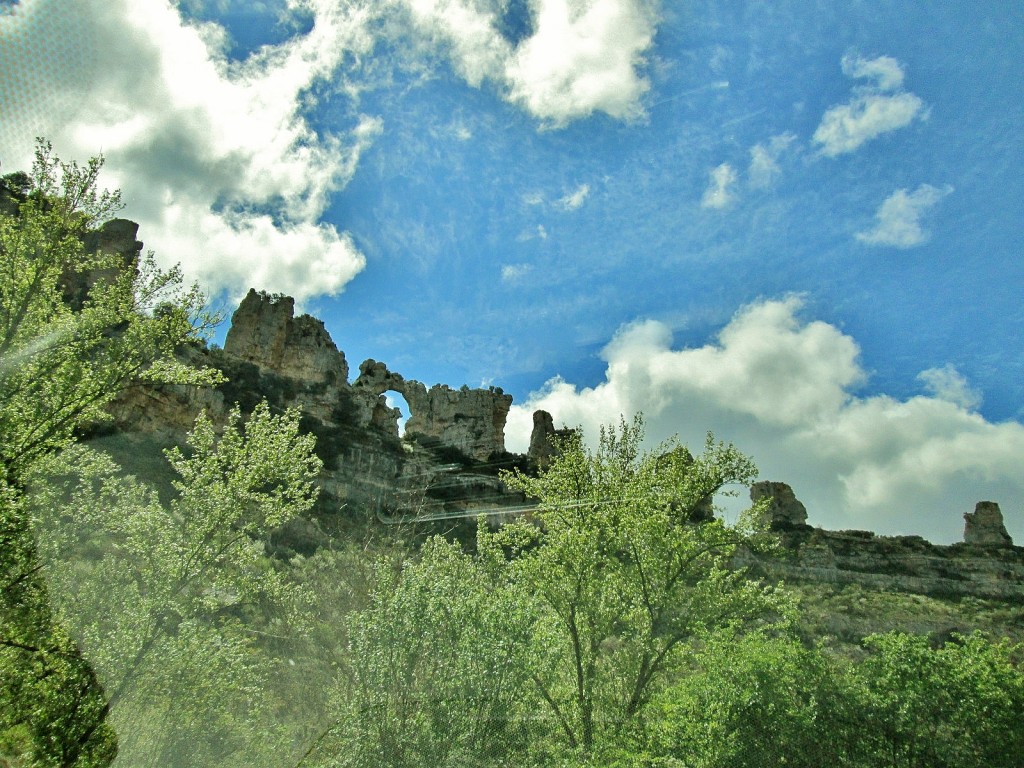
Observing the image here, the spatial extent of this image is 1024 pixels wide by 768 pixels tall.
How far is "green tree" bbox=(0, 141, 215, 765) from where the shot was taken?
10.3 metres

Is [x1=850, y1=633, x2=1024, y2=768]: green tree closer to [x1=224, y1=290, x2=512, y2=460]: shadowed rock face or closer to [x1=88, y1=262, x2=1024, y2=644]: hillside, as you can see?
[x1=88, y1=262, x2=1024, y2=644]: hillside

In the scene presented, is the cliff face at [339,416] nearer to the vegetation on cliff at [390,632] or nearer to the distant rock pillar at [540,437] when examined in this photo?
the distant rock pillar at [540,437]

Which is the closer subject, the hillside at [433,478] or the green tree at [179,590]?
the green tree at [179,590]

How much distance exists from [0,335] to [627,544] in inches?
621

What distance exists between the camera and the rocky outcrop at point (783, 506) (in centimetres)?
6078

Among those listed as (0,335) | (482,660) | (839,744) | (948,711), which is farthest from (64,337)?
(948,711)

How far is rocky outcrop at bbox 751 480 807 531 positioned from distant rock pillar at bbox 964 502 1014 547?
45.9 ft

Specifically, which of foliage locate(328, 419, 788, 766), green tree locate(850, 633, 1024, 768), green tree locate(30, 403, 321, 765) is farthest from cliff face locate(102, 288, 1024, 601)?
green tree locate(850, 633, 1024, 768)

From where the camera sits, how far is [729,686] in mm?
13453

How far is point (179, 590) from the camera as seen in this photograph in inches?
573

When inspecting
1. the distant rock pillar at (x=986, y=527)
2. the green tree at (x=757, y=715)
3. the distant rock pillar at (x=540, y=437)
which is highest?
the distant rock pillar at (x=540, y=437)

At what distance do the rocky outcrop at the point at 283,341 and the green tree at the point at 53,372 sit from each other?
50388 mm

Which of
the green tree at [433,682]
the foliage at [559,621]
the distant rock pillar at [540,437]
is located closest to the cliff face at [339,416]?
the distant rock pillar at [540,437]

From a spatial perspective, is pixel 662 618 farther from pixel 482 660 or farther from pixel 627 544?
pixel 482 660
